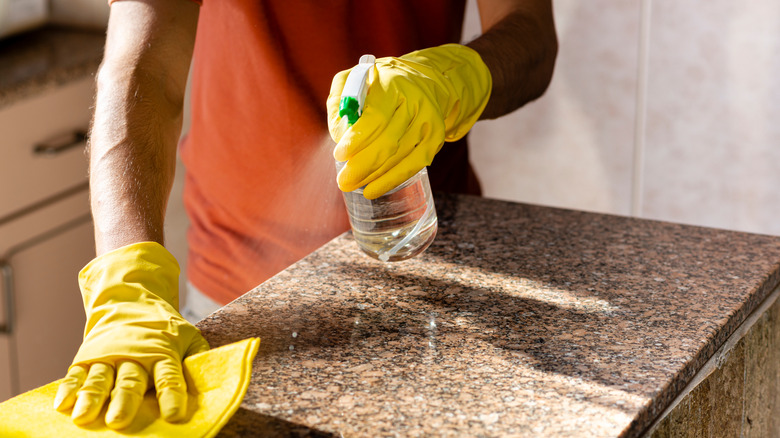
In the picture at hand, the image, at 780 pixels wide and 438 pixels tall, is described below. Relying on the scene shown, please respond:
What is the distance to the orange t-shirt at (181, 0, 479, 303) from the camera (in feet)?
4.55

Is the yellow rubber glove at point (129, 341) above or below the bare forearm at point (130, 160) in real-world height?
below

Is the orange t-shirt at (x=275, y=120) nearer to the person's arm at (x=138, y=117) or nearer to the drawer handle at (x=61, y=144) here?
the person's arm at (x=138, y=117)

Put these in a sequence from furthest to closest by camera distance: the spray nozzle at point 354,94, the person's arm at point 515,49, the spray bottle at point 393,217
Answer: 1. the person's arm at point 515,49
2. the spray bottle at point 393,217
3. the spray nozzle at point 354,94

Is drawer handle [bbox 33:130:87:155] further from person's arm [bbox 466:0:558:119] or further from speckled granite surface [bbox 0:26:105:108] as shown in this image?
person's arm [bbox 466:0:558:119]

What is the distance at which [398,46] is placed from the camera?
4.68 feet

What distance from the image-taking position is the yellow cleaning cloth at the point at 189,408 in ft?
2.41

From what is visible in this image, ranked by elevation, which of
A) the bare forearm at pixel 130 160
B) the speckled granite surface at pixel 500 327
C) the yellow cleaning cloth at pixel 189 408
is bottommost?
the speckled granite surface at pixel 500 327

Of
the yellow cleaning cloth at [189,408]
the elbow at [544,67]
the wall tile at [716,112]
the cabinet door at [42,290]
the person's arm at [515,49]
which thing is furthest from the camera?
the cabinet door at [42,290]

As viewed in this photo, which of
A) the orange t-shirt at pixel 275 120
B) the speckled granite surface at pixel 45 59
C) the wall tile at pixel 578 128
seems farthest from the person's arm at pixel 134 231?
the wall tile at pixel 578 128

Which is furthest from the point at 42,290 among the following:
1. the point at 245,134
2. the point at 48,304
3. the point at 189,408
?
the point at 189,408

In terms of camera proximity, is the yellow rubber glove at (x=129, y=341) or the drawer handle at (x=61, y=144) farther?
the drawer handle at (x=61, y=144)

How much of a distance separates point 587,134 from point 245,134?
3.26 ft

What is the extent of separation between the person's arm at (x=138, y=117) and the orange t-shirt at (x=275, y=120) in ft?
0.51

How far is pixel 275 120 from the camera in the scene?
1420 mm
